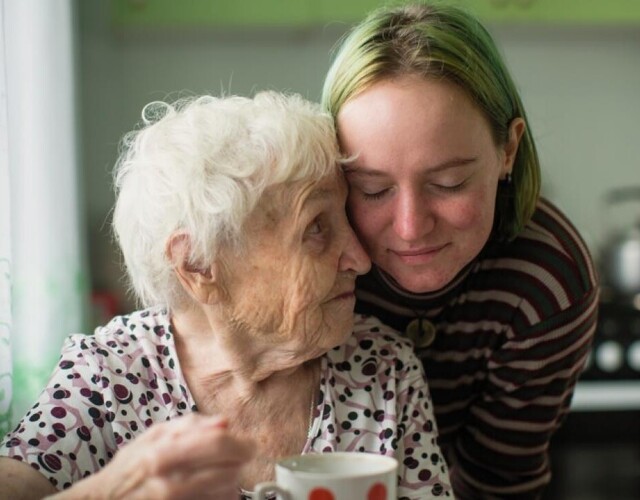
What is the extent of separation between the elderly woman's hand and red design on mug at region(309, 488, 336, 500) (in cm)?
7

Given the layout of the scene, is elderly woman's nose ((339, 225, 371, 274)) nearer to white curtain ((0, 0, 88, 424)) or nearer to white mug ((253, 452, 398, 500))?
white mug ((253, 452, 398, 500))

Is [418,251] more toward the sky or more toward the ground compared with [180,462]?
more toward the sky

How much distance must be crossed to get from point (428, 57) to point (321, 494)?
64cm

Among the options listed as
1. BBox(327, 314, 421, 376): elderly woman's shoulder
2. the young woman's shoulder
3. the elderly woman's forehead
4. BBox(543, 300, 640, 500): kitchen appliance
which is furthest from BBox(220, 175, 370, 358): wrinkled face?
BBox(543, 300, 640, 500): kitchen appliance

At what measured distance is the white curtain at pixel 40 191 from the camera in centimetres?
189

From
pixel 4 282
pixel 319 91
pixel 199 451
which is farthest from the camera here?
pixel 319 91

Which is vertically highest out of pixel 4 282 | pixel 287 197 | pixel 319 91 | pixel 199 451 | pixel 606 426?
pixel 319 91

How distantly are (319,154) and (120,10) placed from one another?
2.51 metres

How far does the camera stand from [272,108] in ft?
4.28

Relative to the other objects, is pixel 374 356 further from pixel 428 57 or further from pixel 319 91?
pixel 319 91

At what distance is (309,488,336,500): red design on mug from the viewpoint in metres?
0.92

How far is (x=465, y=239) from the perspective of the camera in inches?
54.7

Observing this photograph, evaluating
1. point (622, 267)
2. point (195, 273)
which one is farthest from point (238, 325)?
point (622, 267)

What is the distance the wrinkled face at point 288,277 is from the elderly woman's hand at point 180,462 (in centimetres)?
32
